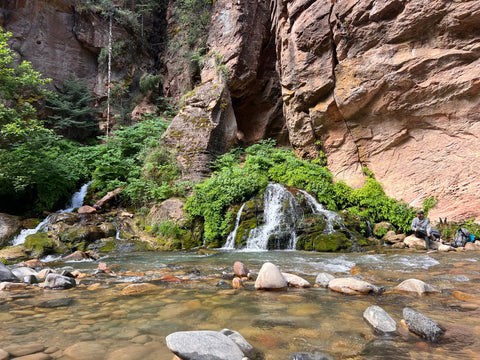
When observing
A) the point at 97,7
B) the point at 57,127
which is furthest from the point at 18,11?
the point at 57,127

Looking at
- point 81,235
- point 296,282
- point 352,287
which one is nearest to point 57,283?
point 296,282

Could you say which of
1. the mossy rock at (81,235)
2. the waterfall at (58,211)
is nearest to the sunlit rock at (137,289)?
the mossy rock at (81,235)

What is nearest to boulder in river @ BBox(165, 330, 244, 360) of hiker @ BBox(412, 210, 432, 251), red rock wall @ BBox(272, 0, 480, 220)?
hiker @ BBox(412, 210, 432, 251)

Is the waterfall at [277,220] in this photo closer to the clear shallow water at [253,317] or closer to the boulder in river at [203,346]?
the clear shallow water at [253,317]

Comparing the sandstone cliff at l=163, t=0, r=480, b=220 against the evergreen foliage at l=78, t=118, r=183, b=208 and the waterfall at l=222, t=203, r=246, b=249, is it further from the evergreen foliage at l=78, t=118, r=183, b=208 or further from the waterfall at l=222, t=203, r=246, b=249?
the waterfall at l=222, t=203, r=246, b=249

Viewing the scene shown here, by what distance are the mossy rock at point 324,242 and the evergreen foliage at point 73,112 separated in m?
17.3

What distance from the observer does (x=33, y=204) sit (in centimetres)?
1219

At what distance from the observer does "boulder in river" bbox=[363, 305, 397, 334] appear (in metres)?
2.25

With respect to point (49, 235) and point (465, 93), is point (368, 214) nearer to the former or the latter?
point (465, 93)

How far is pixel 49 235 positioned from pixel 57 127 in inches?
478

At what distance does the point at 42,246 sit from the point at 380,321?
949 centimetres

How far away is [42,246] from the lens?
333 inches

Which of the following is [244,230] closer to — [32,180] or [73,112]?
[32,180]

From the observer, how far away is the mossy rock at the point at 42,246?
8273mm
